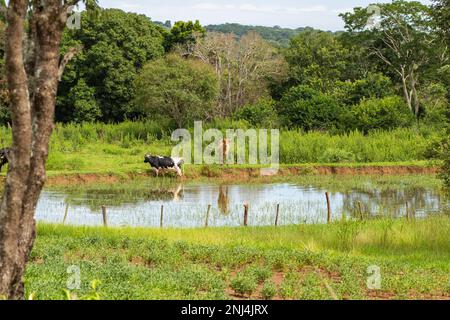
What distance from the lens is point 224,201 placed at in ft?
73.7

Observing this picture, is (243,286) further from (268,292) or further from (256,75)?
(256,75)

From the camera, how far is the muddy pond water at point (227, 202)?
1920 centimetres

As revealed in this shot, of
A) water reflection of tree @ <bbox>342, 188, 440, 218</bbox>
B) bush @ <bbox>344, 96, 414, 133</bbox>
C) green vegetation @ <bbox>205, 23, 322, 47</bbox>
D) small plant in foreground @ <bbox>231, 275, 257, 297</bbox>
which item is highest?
green vegetation @ <bbox>205, 23, 322, 47</bbox>

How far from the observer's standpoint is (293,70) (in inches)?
1813

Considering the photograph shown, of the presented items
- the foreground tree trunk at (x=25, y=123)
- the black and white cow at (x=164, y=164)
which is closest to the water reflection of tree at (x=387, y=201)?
the black and white cow at (x=164, y=164)

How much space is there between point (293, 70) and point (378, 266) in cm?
3516

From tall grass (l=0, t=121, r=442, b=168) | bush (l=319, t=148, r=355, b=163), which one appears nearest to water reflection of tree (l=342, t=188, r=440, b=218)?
bush (l=319, t=148, r=355, b=163)

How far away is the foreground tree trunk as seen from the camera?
23.8 feet

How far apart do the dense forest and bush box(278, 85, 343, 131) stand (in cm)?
5

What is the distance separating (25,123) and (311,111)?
31210 millimetres

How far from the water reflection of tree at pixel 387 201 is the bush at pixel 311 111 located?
468 inches

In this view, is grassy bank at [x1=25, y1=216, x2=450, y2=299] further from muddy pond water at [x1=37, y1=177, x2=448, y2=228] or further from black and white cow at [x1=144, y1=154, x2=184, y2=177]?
black and white cow at [x1=144, y1=154, x2=184, y2=177]

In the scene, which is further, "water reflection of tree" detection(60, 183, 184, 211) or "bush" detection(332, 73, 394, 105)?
"bush" detection(332, 73, 394, 105)
